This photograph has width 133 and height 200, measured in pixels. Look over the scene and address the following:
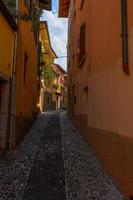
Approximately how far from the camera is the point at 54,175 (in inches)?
297

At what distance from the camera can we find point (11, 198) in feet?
19.7

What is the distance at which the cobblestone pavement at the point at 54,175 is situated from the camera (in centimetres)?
629

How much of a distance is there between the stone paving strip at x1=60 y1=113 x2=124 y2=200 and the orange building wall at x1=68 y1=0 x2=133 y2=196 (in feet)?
0.72

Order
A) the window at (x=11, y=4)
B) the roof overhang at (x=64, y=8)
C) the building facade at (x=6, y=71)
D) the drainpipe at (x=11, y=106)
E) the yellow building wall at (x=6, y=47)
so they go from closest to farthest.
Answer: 1. the yellow building wall at (x=6, y=47)
2. the building facade at (x=6, y=71)
3. the drainpipe at (x=11, y=106)
4. the window at (x=11, y=4)
5. the roof overhang at (x=64, y=8)

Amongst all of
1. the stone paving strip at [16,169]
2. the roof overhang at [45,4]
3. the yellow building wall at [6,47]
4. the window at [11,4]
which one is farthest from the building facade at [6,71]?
the roof overhang at [45,4]

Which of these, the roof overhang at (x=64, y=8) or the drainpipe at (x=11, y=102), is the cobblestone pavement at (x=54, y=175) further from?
the roof overhang at (x=64, y=8)

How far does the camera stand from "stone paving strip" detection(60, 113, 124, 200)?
6.27 metres

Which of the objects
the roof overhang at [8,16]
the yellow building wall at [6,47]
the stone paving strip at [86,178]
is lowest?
the stone paving strip at [86,178]

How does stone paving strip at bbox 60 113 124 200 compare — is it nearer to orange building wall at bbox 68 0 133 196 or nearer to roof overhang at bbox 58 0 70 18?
orange building wall at bbox 68 0 133 196

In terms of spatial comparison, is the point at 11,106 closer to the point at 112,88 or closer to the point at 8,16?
the point at 8,16

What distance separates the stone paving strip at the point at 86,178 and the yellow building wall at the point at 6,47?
282cm

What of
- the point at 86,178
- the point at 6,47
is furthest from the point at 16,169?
the point at 6,47

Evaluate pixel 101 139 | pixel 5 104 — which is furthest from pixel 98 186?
pixel 5 104

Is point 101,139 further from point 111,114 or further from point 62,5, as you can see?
point 62,5
